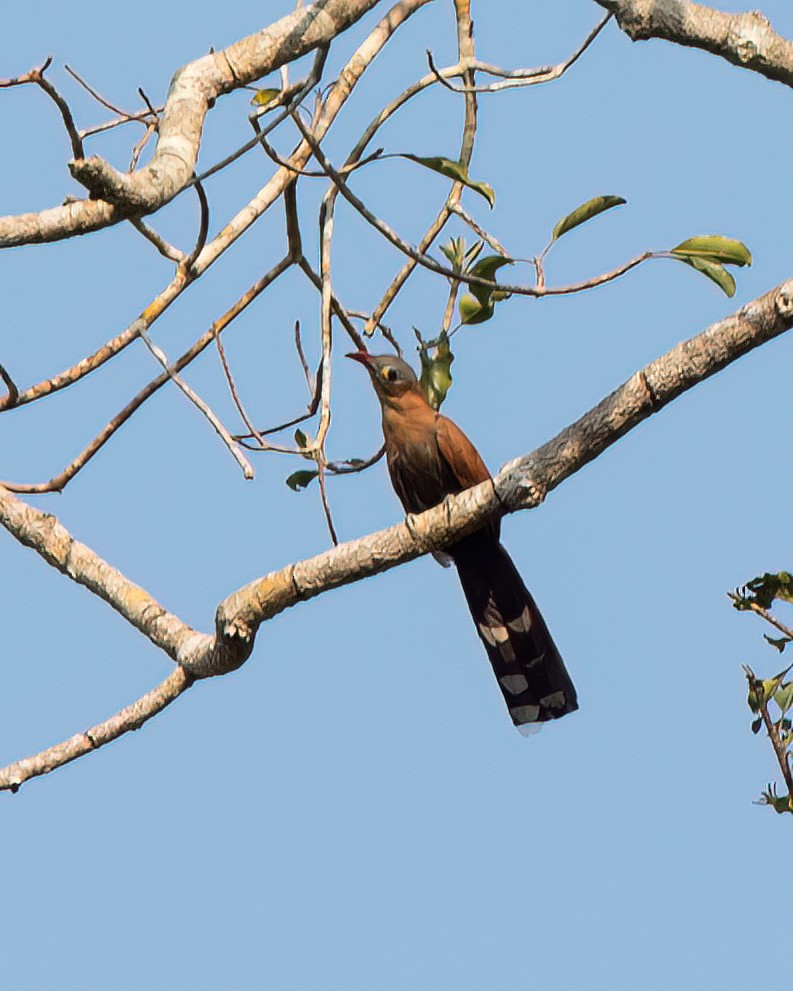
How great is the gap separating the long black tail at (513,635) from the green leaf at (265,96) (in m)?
2.04

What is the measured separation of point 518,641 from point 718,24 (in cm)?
297

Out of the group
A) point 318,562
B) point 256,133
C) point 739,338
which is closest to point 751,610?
point 739,338

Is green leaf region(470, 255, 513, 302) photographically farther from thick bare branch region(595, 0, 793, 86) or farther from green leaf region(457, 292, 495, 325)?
thick bare branch region(595, 0, 793, 86)

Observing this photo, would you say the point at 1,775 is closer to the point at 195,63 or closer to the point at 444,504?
the point at 444,504

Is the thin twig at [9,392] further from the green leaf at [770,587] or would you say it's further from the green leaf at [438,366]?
the green leaf at [770,587]

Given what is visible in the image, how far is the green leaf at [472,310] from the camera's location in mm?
4305

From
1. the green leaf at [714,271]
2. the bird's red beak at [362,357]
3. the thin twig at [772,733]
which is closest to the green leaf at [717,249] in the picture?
the green leaf at [714,271]

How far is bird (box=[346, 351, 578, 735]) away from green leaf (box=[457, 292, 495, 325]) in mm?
1326

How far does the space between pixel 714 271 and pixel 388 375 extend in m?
2.25

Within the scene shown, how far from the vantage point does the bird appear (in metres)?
5.68

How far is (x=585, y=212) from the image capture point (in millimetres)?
3959

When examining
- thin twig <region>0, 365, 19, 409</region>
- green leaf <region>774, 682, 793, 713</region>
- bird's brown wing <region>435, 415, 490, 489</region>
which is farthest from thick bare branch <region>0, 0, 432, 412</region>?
green leaf <region>774, 682, 793, 713</region>

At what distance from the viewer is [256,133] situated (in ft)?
13.0

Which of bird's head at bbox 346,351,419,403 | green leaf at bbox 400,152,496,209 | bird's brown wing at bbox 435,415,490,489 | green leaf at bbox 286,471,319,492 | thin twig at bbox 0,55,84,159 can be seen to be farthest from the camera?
bird's head at bbox 346,351,419,403
